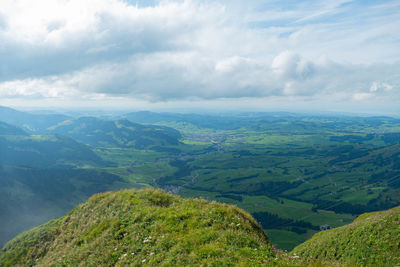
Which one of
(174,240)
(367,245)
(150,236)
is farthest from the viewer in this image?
(367,245)

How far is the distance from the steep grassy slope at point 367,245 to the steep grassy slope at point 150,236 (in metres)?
15.2

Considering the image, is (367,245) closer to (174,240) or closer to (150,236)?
(174,240)

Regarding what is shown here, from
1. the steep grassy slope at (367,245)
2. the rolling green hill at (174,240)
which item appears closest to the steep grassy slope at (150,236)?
the rolling green hill at (174,240)

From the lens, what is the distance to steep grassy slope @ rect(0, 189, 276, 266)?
47.4 feet

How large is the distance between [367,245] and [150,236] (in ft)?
95.5

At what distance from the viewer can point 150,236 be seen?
18.4 meters

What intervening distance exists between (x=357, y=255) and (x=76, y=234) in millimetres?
35586

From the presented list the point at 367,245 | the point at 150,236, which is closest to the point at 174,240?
the point at 150,236

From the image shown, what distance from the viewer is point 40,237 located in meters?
32.7

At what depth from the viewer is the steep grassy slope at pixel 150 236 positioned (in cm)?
1446

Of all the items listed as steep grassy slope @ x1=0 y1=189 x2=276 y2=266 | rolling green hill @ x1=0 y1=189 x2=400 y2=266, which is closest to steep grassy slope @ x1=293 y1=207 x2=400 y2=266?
rolling green hill @ x1=0 y1=189 x2=400 y2=266

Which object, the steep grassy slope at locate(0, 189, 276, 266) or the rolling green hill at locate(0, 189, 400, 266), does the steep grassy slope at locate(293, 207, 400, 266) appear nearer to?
the rolling green hill at locate(0, 189, 400, 266)

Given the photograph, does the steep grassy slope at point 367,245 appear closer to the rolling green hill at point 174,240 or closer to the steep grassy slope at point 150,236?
the rolling green hill at point 174,240

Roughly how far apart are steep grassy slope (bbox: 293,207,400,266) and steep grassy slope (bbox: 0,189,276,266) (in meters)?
15.2
